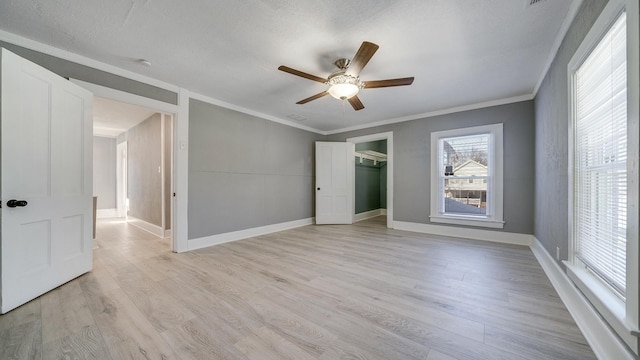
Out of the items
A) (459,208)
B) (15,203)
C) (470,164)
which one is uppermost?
(470,164)

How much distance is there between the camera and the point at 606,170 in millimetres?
1527

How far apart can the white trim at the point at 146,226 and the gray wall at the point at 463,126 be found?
4884 mm

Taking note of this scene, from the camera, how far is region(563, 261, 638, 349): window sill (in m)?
1.14

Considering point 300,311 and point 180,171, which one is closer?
point 300,311

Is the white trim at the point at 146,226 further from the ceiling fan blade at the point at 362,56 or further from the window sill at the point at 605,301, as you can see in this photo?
the window sill at the point at 605,301

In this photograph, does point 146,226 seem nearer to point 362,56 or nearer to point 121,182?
point 121,182

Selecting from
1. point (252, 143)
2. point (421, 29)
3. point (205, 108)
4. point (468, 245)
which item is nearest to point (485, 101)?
point (468, 245)

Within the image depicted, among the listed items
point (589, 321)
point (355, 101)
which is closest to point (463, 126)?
point (355, 101)

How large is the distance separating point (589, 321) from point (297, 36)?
319 cm

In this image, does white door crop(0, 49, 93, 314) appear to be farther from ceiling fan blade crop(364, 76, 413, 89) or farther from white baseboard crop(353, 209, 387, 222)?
white baseboard crop(353, 209, 387, 222)

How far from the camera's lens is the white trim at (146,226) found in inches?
183

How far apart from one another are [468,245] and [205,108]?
4.97 meters

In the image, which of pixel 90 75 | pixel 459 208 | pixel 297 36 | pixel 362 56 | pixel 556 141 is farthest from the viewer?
pixel 459 208

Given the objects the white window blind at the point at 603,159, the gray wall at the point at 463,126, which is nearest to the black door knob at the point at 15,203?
the white window blind at the point at 603,159
